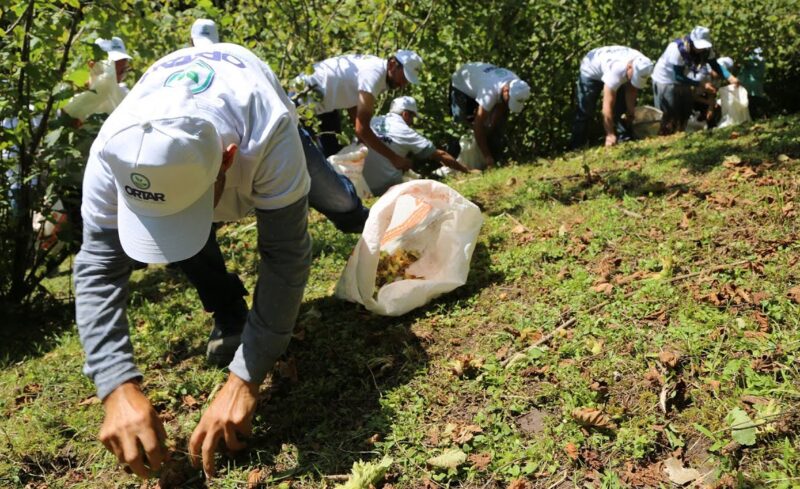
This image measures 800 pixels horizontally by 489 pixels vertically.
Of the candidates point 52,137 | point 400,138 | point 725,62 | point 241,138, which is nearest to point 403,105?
point 400,138

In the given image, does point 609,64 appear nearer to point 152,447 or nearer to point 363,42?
point 363,42

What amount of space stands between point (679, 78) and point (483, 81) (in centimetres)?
252

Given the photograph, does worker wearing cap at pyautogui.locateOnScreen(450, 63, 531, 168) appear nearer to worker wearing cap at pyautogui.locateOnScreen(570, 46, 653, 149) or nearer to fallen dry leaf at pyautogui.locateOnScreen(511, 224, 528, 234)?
worker wearing cap at pyautogui.locateOnScreen(570, 46, 653, 149)

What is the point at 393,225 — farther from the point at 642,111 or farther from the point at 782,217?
the point at 642,111

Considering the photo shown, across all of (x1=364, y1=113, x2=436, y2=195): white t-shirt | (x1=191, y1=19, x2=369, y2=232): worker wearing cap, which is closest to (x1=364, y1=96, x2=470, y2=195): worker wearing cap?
(x1=364, y1=113, x2=436, y2=195): white t-shirt

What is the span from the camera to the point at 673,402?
2314 mm

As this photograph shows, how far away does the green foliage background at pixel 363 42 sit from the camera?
3783mm

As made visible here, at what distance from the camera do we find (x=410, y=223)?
3.47 metres

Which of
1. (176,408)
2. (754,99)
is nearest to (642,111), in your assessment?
(754,99)

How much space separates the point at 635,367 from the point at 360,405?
1048 mm

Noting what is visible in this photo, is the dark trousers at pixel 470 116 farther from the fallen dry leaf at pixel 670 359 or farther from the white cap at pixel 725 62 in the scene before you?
the fallen dry leaf at pixel 670 359

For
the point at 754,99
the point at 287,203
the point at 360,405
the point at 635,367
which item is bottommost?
the point at 754,99

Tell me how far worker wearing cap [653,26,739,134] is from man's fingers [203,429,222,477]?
7330 millimetres

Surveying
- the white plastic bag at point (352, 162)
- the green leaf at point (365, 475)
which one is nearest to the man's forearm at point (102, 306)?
the green leaf at point (365, 475)
